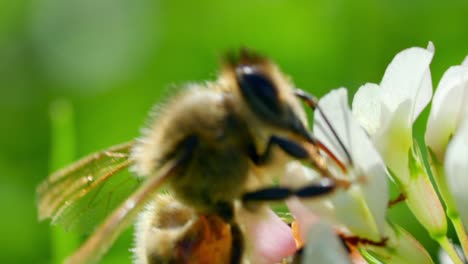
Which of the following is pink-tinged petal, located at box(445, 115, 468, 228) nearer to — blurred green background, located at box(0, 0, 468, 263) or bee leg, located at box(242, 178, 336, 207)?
bee leg, located at box(242, 178, 336, 207)

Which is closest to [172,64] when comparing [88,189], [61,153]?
[61,153]

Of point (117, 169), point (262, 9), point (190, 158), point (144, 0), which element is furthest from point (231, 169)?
point (144, 0)

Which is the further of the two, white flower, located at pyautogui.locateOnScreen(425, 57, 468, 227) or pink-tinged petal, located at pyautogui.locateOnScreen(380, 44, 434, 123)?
pink-tinged petal, located at pyautogui.locateOnScreen(380, 44, 434, 123)

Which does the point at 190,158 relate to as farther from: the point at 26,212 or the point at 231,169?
the point at 26,212

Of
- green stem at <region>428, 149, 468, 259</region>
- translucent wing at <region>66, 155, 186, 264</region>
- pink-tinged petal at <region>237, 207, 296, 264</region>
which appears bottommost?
green stem at <region>428, 149, 468, 259</region>

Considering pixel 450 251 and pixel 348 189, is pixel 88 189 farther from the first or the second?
pixel 450 251

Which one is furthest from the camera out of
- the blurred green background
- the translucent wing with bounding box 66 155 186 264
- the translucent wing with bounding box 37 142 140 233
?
the blurred green background

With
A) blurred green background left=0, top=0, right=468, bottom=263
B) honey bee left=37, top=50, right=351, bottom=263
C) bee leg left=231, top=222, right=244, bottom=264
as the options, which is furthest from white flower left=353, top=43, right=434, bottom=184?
blurred green background left=0, top=0, right=468, bottom=263
